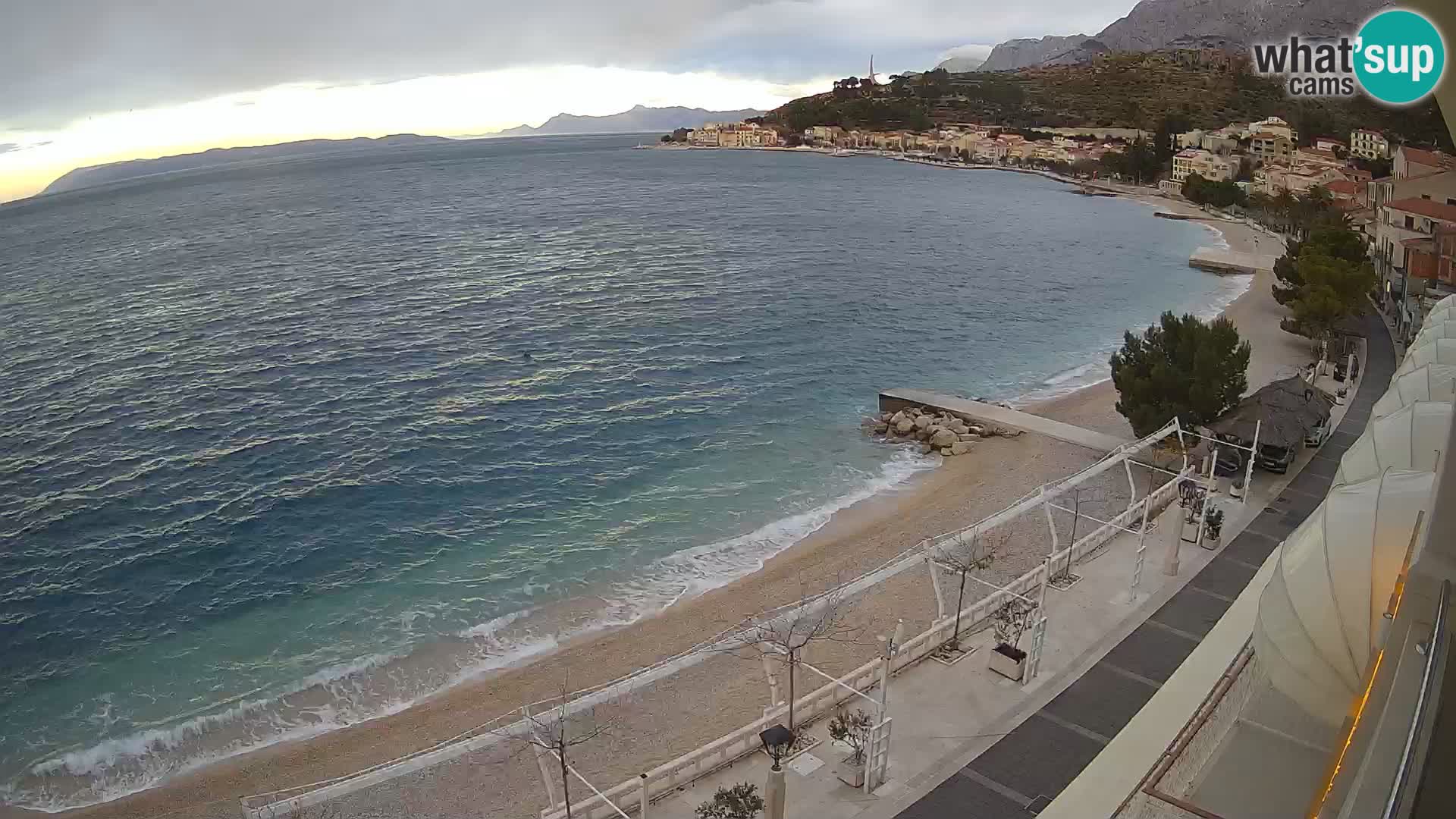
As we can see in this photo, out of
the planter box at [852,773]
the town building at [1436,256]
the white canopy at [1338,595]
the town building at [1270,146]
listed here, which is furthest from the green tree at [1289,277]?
the town building at [1270,146]

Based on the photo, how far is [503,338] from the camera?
46719mm

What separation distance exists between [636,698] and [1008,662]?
7139mm

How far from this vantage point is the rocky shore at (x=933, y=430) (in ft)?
96.9

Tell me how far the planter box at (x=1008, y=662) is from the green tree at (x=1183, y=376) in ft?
41.9

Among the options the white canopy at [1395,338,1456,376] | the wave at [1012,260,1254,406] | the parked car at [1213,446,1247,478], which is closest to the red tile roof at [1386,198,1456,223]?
the wave at [1012,260,1254,406]

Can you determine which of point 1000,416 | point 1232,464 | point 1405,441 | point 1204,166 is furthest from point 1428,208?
point 1204,166

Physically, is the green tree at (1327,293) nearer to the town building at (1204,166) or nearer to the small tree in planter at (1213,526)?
the small tree in planter at (1213,526)

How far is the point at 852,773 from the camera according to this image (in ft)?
39.4

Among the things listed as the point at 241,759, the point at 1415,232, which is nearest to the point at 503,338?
the point at 241,759

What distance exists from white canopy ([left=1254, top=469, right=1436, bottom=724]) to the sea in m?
14.7

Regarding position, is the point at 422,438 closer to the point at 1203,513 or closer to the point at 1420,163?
the point at 1203,513

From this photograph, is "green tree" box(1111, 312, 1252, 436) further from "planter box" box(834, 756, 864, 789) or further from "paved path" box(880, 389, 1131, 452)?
"planter box" box(834, 756, 864, 789)

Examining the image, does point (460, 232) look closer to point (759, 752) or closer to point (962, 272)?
→ point (962, 272)

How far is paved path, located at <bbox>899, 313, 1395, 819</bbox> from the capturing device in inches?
457
